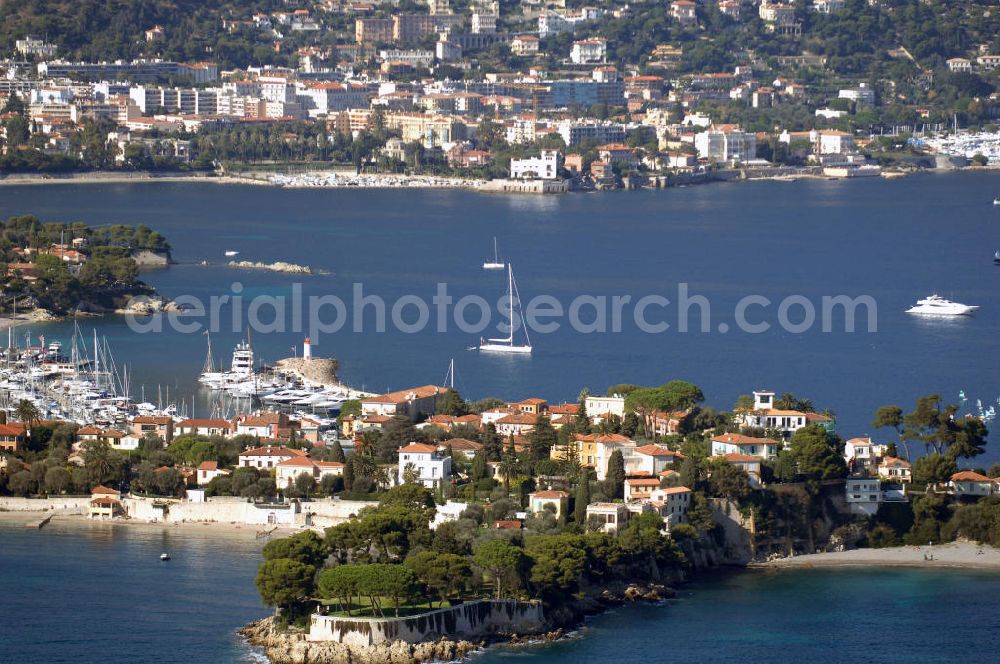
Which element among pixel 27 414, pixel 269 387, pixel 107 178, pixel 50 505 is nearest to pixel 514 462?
pixel 50 505

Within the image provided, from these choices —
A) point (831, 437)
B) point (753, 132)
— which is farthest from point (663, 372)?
point (753, 132)

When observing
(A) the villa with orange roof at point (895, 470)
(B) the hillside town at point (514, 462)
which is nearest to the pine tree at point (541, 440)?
(B) the hillside town at point (514, 462)

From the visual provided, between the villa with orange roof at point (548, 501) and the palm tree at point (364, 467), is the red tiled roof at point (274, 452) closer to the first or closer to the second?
the palm tree at point (364, 467)

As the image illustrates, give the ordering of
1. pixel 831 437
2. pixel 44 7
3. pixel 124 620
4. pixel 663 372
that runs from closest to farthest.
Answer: pixel 124 620 < pixel 831 437 < pixel 663 372 < pixel 44 7

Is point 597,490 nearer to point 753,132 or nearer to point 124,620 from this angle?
point 124,620

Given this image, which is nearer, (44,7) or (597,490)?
(597,490)

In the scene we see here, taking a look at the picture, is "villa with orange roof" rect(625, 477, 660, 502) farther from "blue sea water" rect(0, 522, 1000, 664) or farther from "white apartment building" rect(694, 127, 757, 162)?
"white apartment building" rect(694, 127, 757, 162)

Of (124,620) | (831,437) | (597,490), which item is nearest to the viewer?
(124,620)
